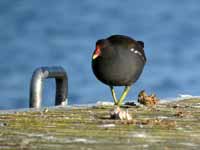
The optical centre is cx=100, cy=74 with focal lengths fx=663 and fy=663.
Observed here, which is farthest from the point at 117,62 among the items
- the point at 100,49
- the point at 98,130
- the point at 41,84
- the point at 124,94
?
the point at 41,84

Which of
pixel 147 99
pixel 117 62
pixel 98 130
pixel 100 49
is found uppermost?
pixel 100 49

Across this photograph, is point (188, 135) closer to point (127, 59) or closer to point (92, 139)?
point (92, 139)

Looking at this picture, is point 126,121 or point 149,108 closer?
point 126,121

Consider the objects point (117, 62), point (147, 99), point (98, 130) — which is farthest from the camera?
point (147, 99)

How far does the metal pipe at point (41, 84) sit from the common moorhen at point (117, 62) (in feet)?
8.13

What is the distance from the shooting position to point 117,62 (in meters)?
8.48

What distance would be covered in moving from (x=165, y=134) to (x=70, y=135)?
87cm

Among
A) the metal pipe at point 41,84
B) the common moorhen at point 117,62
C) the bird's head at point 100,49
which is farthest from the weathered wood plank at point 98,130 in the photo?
the metal pipe at point 41,84

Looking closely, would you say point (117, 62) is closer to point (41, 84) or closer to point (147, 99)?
point (147, 99)

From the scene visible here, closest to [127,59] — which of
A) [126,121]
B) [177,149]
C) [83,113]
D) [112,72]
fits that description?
[112,72]

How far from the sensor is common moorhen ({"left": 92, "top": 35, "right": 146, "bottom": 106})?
8.51 meters

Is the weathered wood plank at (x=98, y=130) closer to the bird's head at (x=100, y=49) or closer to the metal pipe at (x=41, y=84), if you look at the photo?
the bird's head at (x=100, y=49)

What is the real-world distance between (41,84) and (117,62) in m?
2.95

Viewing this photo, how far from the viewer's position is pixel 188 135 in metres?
5.84
